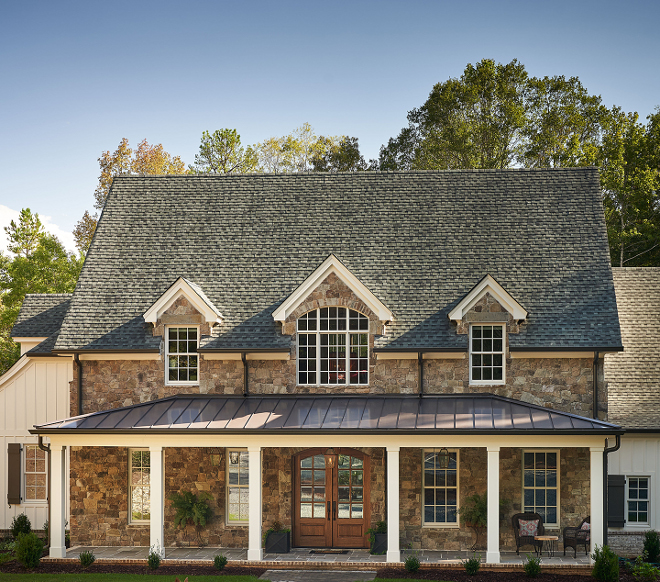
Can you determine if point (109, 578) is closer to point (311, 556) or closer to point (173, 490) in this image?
point (173, 490)

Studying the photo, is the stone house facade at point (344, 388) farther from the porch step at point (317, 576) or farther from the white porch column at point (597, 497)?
the porch step at point (317, 576)

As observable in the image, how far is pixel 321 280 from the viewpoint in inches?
767

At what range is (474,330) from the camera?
1956cm

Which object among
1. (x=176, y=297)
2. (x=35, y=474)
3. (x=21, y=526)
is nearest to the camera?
(x=176, y=297)

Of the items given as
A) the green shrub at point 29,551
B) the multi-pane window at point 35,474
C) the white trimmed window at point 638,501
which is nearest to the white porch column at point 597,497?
the white trimmed window at point 638,501

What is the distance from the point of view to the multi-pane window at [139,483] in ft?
65.1

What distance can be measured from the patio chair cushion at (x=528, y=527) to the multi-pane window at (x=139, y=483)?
1042 centimetres

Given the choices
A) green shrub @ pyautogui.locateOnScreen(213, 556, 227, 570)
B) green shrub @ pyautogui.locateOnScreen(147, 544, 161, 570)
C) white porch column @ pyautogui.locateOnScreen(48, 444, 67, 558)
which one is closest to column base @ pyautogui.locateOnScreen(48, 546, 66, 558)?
white porch column @ pyautogui.locateOnScreen(48, 444, 67, 558)

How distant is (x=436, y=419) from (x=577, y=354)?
4.57 m

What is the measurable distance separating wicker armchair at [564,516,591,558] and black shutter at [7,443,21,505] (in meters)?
16.5

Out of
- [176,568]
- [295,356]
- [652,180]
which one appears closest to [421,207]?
[295,356]

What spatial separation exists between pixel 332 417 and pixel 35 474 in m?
10.7

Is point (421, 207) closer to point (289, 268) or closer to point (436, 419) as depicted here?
point (289, 268)

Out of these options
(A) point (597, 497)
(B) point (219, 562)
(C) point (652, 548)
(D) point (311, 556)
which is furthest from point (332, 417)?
(C) point (652, 548)
